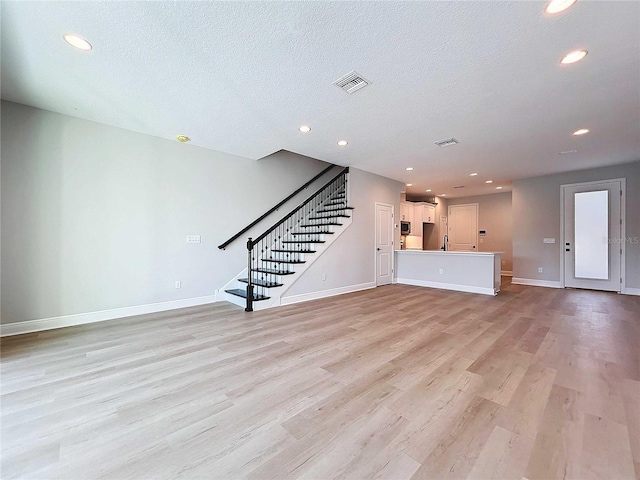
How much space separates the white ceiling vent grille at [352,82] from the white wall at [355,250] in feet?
10.7

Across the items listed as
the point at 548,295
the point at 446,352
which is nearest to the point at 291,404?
the point at 446,352

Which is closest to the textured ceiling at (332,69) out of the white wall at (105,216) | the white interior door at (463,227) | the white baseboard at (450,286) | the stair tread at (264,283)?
the white wall at (105,216)

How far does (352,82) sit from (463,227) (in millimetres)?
9399

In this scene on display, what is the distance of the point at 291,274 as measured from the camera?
4.84 metres

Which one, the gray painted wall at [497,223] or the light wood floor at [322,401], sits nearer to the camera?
the light wood floor at [322,401]

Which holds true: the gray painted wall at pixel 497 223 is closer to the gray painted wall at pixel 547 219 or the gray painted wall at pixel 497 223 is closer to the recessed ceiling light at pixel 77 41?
the gray painted wall at pixel 547 219

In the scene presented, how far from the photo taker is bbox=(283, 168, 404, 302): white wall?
210 inches

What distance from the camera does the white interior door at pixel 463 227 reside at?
10078mm

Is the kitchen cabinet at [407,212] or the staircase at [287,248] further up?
the kitchen cabinet at [407,212]

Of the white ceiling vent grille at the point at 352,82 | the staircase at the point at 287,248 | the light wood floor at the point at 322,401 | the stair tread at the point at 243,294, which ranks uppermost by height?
the white ceiling vent grille at the point at 352,82

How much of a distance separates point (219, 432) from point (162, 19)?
294 centimetres

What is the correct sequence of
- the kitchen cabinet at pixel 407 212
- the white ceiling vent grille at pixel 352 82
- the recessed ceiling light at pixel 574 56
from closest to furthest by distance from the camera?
the recessed ceiling light at pixel 574 56 < the white ceiling vent grille at pixel 352 82 < the kitchen cabinet at pixel 407 212

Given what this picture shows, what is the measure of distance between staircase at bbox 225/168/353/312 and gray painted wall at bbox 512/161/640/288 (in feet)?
16.5

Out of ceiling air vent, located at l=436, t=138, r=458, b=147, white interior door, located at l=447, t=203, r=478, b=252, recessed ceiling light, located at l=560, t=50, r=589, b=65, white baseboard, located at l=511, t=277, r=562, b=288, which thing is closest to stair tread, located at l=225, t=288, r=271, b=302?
ceiling air vent, located at l=436, t=138, r=458, b=147
